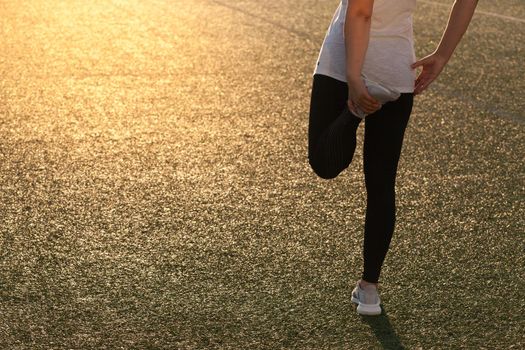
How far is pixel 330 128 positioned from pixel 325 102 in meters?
0.12

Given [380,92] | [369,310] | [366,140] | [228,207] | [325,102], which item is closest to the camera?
[380,92]

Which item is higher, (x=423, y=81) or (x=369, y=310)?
(x=423, y=81)

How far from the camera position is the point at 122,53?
9609mm

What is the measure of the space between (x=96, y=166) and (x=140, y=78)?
7.65 feet

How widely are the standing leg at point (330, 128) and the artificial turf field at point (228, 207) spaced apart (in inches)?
26.4

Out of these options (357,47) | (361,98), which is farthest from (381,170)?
(357,47)

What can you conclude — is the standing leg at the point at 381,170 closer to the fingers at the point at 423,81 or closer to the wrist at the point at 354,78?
the fingers at the point at 423,81

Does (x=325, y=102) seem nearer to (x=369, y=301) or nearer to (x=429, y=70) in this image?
(x=429, y=70)

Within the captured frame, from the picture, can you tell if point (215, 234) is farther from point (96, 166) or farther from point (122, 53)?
point (122, 53)

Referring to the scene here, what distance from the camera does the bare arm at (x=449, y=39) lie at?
4.23 m

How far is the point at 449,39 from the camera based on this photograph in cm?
430

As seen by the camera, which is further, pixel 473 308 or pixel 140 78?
pixel 140 78

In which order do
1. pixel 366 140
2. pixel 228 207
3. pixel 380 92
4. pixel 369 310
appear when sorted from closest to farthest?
→ 1. pixel 380 92
2. pixel 366 140
3. pixel 369 310
4. pixel 228 207

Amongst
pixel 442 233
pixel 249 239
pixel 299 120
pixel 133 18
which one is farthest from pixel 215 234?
pixel 133 18
